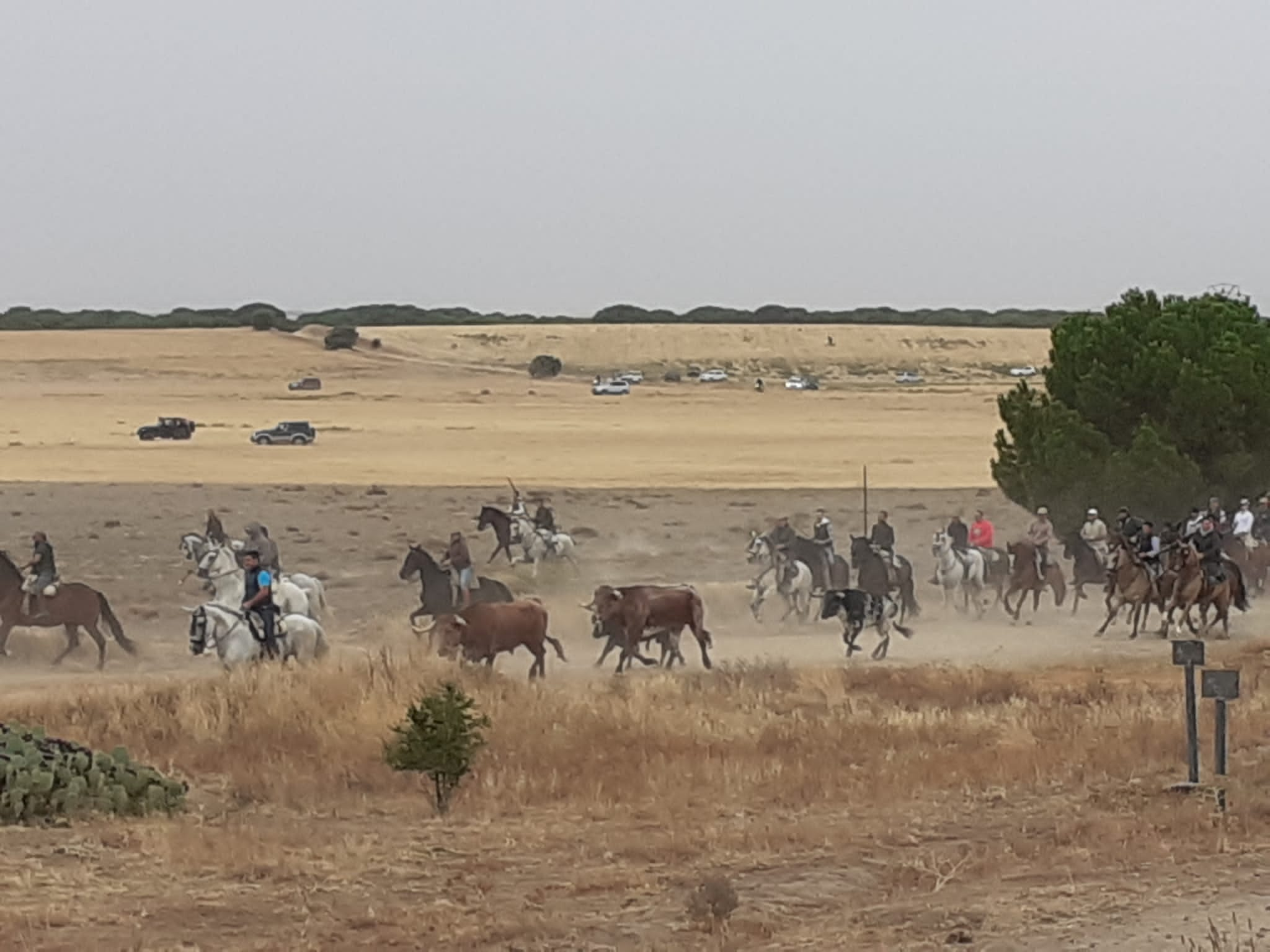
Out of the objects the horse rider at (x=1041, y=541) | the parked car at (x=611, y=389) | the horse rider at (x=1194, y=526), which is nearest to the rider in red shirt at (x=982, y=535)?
the horse rider at (x=1041, y=541)

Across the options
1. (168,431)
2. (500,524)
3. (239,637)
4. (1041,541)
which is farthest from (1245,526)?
(168,431)

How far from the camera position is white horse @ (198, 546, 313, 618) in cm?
2686

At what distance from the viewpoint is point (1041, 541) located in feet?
114

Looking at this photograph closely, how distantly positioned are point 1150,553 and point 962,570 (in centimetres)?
518

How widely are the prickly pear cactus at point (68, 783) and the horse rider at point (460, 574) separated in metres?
13.4

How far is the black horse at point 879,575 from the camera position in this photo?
32.5 m

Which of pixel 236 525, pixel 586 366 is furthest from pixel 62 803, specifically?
pixel 586 366

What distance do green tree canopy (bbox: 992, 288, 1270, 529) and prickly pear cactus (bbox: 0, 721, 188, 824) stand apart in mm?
24930

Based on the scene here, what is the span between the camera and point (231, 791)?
16.9 metres

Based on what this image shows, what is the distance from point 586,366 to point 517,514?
9391 cm

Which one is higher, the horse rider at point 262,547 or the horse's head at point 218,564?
the horse rider at point 262,547

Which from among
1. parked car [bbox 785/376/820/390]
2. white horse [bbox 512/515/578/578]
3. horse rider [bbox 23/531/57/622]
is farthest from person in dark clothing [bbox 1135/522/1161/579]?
parked car [bbox 785/376/820/390]

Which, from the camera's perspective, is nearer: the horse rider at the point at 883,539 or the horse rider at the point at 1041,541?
the horse rider at the point at 883,539

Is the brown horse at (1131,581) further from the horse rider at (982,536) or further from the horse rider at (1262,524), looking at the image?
the horse rider at (1262,524)
